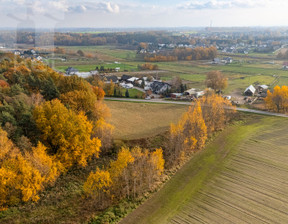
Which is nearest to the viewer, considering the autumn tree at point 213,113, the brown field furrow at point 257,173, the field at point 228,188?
the field at point 228,188

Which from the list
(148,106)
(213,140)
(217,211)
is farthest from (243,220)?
(148,106)

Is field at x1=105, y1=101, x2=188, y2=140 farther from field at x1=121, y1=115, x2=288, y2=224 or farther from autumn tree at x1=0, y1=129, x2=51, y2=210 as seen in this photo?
autumn tree at x1=0, y1=129, x2=51, y2=210

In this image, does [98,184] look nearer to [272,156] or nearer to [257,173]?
[257,173]

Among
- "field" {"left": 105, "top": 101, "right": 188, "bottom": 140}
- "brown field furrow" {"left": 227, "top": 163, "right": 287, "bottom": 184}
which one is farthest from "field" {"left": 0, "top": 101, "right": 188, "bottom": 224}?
"brown field furrow" {"left": 227, "top": 163, "right": 287, "bottom": 184}

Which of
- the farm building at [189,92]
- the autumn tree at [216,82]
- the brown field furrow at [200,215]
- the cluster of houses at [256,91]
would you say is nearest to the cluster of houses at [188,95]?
the farm building at [189,92]

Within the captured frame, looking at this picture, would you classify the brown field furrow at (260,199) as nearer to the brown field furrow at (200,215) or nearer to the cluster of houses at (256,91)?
the brown field furrow at (200,215)

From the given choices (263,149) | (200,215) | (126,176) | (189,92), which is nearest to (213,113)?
(263,149)
